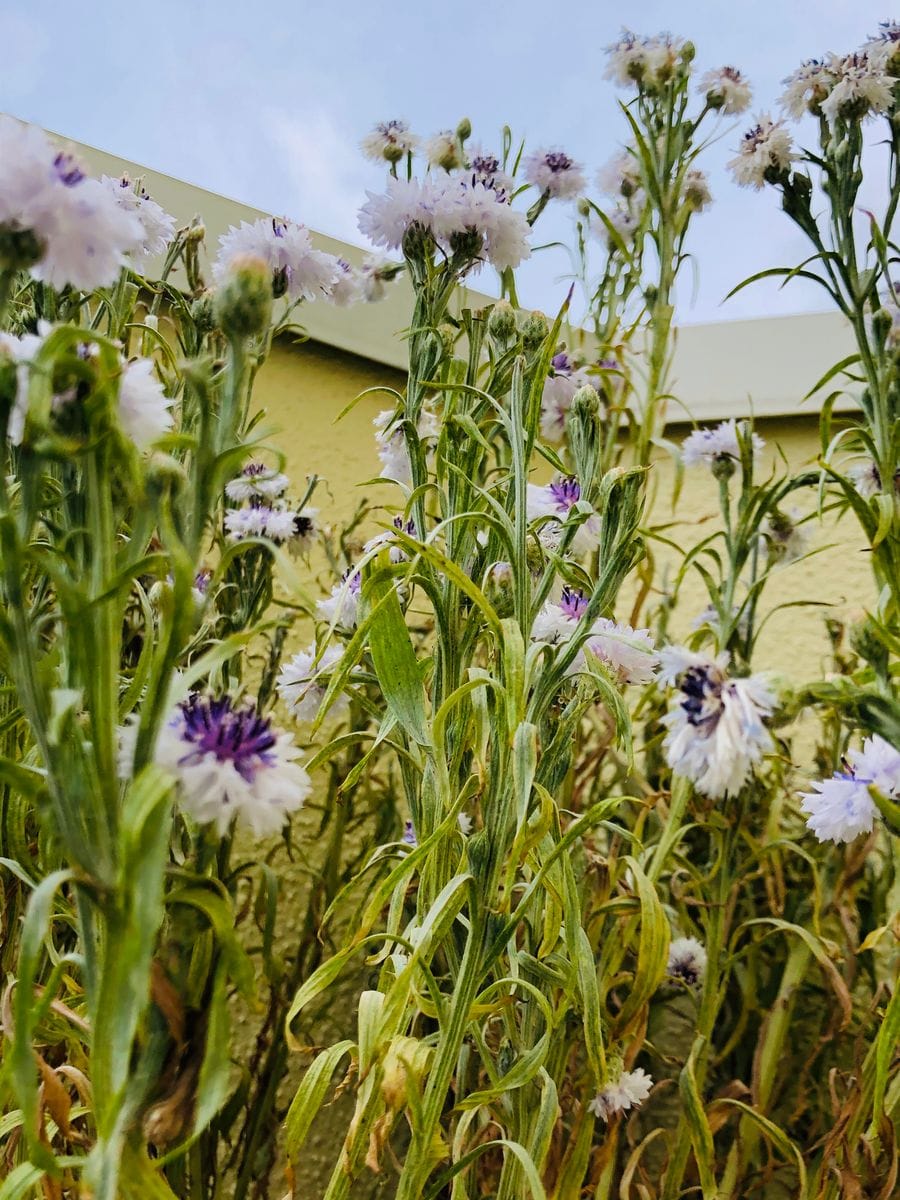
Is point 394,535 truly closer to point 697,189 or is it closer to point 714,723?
point 714,723

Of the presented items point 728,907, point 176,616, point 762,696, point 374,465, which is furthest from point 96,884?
point 374,465

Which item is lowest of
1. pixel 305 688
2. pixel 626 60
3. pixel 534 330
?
pixel 305 688

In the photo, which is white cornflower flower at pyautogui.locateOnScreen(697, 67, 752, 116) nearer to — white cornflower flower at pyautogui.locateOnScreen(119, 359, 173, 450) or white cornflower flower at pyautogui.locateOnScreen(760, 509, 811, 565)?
white cornflower flower at pyautogui.locateOnScreen(760, 509, 811, 565)

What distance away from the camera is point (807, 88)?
0.73m

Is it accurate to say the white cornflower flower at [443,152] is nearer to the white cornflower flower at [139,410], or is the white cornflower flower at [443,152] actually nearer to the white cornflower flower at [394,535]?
the white cornflower flower at [394,535]

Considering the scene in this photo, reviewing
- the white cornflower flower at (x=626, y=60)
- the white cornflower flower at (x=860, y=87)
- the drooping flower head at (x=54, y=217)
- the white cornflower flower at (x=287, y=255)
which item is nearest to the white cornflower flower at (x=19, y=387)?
the drooping flower head at (x=54, y=217)

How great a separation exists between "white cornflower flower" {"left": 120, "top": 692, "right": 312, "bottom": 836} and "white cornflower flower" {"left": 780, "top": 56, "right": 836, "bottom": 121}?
2.22ft

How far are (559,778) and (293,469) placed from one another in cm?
74

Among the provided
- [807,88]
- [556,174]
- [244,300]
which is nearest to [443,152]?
[556,174]

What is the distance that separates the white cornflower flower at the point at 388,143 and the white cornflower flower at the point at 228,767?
24.6 inches

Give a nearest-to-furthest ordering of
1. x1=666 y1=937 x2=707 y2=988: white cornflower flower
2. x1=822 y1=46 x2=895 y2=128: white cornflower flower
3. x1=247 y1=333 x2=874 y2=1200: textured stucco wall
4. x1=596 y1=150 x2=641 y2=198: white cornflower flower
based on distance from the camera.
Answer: x1=822 y1=46 x2=895 y2=128: white cornflower flower → x1=666 y1=937 x2=707 y2=988: white cornflower flower → x1=596 y1=150 x2=641 y2=198: white cornflower flower → x1=247 y1=333 x2=874 y2=1200: textured stucco wall

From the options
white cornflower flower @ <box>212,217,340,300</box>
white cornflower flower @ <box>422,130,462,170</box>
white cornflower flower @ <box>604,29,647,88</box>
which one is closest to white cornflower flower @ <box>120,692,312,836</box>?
white cornflower flower @ <box>212,217,340,300</box>

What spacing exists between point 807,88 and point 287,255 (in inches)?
16.6

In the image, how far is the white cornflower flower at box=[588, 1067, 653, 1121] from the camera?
592mm
